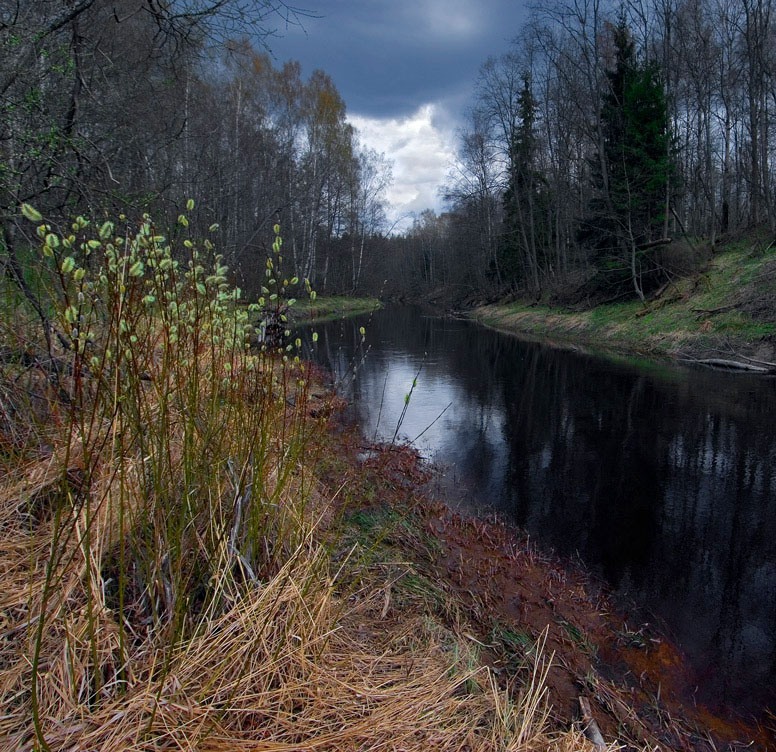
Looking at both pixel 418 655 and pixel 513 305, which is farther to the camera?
pixel 513 305

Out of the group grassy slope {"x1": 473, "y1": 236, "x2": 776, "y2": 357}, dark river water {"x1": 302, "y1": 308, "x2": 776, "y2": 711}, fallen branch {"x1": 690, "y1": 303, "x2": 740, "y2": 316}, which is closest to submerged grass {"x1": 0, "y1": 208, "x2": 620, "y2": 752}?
dark river water {"x1": 302, "y1": 308, "x2": 776, "y2": 711}

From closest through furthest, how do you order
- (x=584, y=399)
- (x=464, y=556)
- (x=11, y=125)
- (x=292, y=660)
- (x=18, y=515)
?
(x=292, y=660)
(x=18, y=515)
(x=11, y=125)
(x=464, y=556)
(x=584, y=399)

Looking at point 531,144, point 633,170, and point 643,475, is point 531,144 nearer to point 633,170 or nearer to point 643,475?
point 633,170

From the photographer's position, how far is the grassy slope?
12.6m

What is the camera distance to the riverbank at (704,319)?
12281 mm

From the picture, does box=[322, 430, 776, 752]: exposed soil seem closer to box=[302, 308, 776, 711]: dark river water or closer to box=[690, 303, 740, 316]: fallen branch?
box=[302, 308, 776, 711]: dark river water

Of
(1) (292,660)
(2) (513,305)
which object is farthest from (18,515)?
(2) (513,305)

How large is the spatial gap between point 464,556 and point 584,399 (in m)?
6.99

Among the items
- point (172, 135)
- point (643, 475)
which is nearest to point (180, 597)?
point (172, 135)

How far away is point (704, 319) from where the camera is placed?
13.9 meters

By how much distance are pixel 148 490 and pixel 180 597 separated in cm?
43

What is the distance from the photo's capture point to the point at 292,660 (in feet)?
5.61

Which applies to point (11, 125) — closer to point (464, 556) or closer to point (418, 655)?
point (418, 655)

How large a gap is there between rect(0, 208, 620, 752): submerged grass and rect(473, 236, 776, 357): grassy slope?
13479 millimetres
